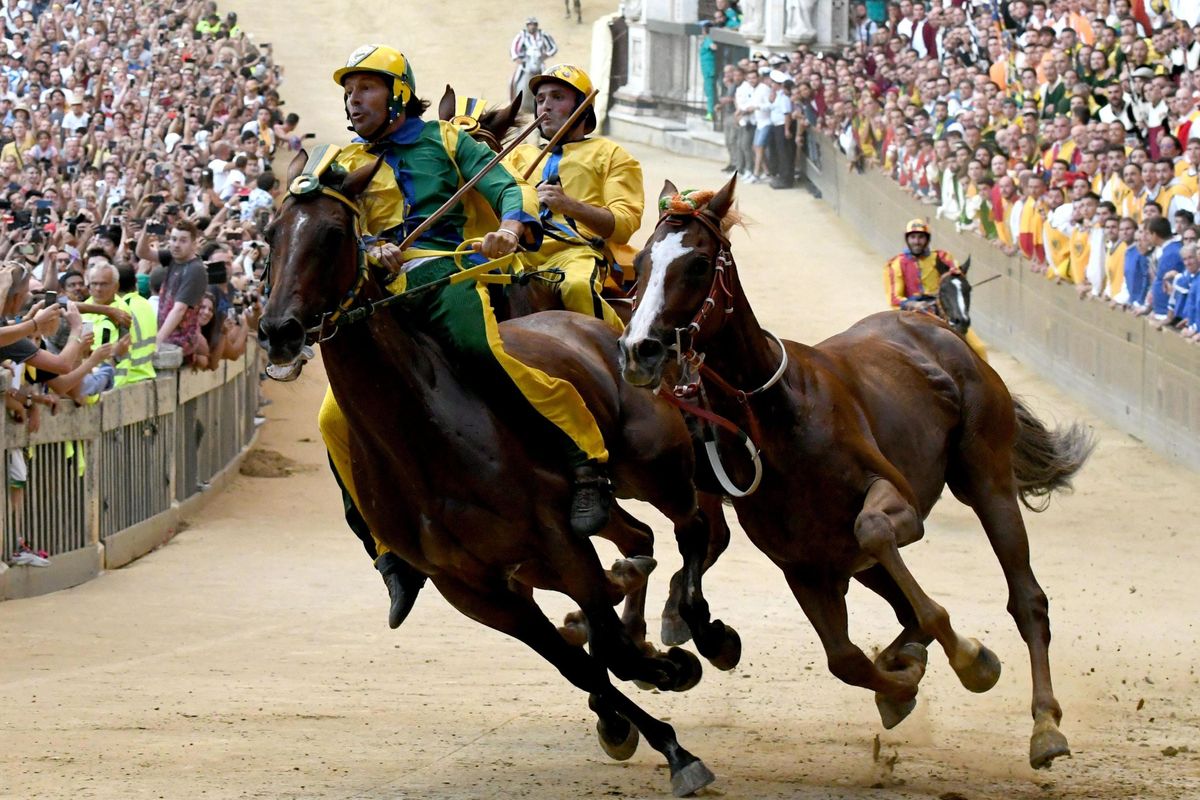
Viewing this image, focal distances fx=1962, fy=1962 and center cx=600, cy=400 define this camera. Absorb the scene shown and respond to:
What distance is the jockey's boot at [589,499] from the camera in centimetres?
800

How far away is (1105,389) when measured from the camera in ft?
64.4

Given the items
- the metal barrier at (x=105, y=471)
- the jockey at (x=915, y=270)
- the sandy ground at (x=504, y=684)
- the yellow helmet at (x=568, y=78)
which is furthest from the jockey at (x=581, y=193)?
the jockey at (x=915, y=270)

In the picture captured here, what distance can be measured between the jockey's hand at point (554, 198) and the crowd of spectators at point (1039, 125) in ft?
30.6

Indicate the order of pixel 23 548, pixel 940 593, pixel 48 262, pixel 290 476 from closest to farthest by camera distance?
pixel 23 548 < pixel 940 593 < pixel 48 262 < pixel 290 476

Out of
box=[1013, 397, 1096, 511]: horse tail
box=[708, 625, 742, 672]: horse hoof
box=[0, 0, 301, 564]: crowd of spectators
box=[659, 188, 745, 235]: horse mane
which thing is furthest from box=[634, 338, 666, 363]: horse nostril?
box=[0, 0, 301, 564]: crowd of spectators

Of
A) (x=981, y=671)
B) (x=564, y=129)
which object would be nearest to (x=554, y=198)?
(x=564, y=129)

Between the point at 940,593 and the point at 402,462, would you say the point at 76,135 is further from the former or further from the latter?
the point at 402,462

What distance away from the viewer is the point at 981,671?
8234mm

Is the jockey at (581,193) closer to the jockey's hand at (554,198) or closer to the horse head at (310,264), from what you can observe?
the jockey's hand at (554,198)

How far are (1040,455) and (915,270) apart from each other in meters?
6.99

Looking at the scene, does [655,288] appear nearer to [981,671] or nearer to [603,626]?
[603,626]

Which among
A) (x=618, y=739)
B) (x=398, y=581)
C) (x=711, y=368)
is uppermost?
(x=711, y=368)

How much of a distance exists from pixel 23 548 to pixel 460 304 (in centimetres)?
540

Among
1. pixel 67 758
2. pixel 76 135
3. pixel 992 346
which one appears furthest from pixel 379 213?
pixel 76 135
